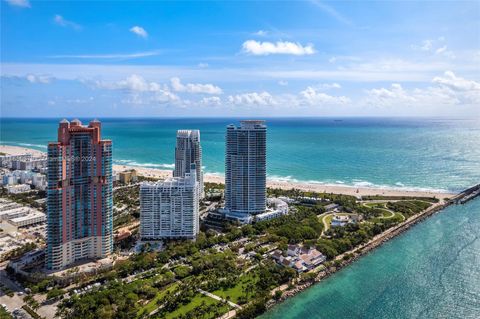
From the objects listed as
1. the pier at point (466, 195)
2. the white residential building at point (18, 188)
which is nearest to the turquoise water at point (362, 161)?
the pier at point (466, 195)

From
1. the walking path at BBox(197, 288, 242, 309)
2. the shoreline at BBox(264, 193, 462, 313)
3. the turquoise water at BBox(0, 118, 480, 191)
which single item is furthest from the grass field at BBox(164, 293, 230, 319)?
the turquoise water at BBox(0, 118, 480, 191)

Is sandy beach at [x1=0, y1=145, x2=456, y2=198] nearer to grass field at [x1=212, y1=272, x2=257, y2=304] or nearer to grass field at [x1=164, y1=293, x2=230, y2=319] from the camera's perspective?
grass field at [x1=212, y1=272, x2=257, y2=304]

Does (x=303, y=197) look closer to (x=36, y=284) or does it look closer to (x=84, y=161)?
(x=84, y=161)

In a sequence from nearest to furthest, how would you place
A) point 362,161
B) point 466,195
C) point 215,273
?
point 215,273 → point 466,195 → point 362,161

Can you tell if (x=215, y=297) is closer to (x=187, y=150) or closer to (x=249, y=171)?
(x=249, y=171)

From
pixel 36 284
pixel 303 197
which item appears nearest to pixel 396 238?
pixel 303 197

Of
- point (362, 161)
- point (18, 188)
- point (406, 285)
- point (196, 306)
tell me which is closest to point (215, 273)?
point (196, 306)

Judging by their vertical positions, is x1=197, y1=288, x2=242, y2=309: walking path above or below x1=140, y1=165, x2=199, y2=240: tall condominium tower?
below

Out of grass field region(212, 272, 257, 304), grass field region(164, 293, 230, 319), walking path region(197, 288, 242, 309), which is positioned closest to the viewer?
grass field region(164, 293, 230, 319)
